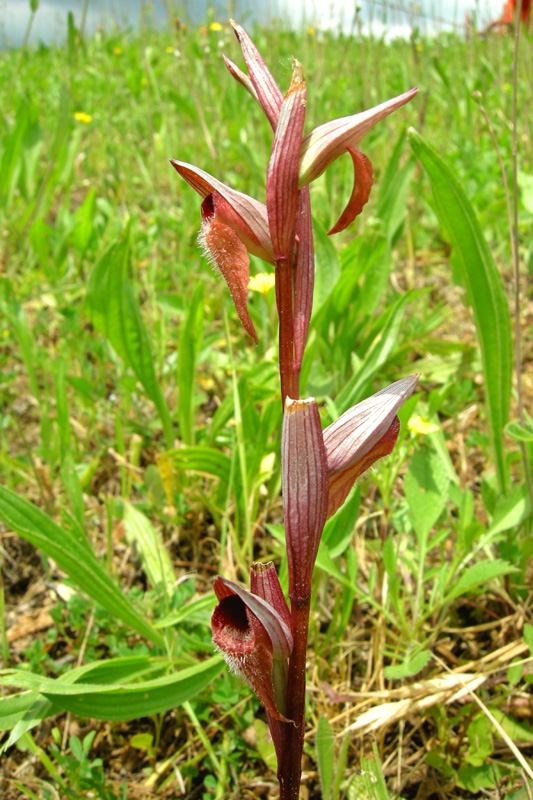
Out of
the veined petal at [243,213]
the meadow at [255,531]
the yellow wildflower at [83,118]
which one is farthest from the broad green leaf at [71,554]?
the yellow wildflower at [83,118]

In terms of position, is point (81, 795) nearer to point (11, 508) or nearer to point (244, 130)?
point (11, 508)

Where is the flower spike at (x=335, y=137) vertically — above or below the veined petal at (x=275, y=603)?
above

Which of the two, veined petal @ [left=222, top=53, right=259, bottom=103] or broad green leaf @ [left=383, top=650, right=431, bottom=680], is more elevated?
veined petal @ [left=222, top=53, right=259, bottom=103]

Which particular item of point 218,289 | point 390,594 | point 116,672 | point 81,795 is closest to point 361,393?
point 390,594

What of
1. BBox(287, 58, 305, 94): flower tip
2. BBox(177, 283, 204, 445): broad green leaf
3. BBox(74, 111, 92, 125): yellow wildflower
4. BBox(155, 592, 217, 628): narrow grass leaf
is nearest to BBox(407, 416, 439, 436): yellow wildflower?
BBox(155, 592, 217, 628): narrow grass leaf

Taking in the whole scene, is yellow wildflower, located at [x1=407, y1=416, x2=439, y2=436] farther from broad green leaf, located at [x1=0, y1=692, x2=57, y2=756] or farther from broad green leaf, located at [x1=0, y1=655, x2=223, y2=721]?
broad green leaf, located at [x1=0, y1=692, x2=57, y2=756]

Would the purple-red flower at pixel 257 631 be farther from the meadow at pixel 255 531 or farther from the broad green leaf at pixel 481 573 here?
the broad green leaf at pixel 481 573
